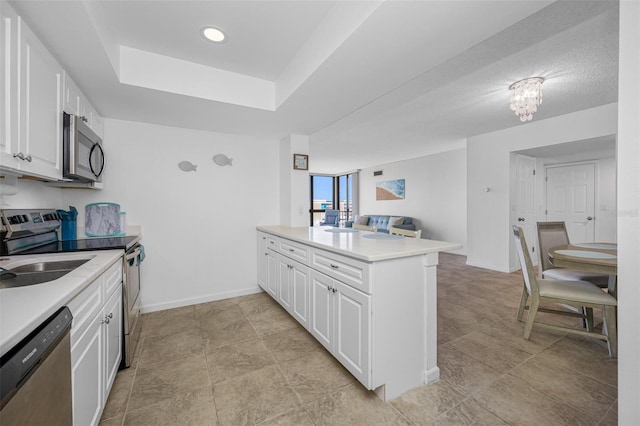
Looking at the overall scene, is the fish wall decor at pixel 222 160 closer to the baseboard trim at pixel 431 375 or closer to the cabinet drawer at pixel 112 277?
the cabinet drawer at pixel 112 277

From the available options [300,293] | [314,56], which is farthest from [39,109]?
[300,293]

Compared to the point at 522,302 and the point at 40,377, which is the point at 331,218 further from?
the point at 40,377

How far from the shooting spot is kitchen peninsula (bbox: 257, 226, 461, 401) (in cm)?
151

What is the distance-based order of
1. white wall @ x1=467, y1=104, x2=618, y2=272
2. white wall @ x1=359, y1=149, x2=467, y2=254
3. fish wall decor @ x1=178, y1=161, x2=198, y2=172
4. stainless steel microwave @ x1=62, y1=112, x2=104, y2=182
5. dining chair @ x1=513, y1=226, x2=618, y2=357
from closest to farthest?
stainless steel microwave @ x1=62, y1=112, x2=104, y2=182 < dining chair @ x1=513, y1=226, x2=618, y2=357 < fish wall decor @ x1=178, y1=161, x2=198, y2=172 < white wall @ x1=467, y1=104, x2=618, y2=272 < white wall @ x1=359, y1=149, x2=467, y2=254

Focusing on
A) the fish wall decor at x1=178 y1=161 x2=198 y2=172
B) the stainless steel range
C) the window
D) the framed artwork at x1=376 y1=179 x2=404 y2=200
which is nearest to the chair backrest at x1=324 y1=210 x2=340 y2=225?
the window

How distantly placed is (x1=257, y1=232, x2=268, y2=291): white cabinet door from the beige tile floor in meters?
0.71

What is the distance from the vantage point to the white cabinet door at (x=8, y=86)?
45.4 inches

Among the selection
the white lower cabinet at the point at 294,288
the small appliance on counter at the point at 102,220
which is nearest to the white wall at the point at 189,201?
Result: the small appliance on counter at the point at 102,220

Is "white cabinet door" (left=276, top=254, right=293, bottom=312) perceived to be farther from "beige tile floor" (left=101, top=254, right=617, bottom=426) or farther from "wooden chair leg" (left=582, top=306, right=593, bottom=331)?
"wooden chair leg" (left=582, top=306, right=593, bottom=331)

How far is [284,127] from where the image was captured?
3.16 metres

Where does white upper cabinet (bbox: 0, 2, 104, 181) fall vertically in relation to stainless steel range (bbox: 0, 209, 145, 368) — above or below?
above

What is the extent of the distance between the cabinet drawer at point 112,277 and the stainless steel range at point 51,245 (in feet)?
0.25

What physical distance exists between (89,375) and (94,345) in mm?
128

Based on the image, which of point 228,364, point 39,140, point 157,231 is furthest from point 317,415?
point 157,231
